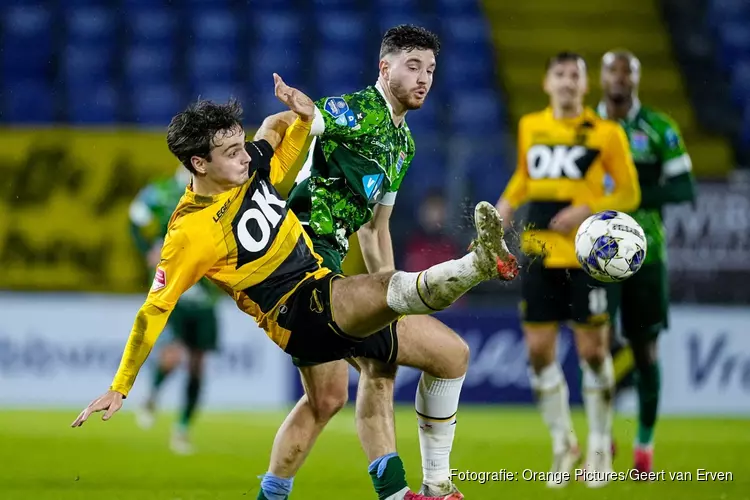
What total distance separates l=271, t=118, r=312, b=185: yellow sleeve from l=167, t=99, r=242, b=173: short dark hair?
283 millimetres

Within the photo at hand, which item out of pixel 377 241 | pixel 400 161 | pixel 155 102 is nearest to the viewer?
pixel 400 161

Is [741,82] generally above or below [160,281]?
above

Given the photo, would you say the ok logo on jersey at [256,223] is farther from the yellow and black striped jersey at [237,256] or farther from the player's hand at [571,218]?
the player's hand at [571,218]

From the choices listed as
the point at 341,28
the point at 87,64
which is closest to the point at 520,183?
the point at 341,28

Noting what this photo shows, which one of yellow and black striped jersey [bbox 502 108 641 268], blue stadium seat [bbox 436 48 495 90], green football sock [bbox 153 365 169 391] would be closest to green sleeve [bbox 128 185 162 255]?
green football sock [bbox 153 365 169 391]

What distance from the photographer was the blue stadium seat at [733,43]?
1567 centimetres

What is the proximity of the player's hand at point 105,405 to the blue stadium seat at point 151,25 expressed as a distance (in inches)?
436

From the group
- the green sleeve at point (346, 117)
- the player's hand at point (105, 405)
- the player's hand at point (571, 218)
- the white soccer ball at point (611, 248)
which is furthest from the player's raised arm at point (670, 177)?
the player's hand at point (105, 405)

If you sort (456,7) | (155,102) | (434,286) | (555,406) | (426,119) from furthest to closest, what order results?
1. (456,7)
2. (155,102)
3. (426,119)
4. (555,406)
5. (434,286)

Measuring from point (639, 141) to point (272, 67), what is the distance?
7.80m

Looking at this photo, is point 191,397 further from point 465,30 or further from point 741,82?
point 741,82

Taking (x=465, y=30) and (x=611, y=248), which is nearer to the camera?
(x=611, y=248)

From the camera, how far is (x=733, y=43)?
15.8 meters

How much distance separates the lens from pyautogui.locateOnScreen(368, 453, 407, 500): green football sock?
4992 mm
